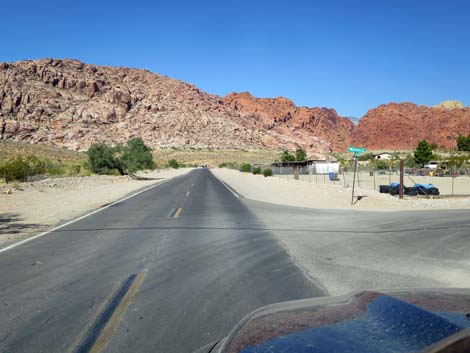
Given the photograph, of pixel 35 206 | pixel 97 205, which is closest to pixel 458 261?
pixel 97 205

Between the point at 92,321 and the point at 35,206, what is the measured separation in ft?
52.9

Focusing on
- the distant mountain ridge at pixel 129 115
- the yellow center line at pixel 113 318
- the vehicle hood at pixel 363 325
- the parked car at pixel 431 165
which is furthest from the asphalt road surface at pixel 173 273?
the distant mountain ridge at pixel 129 115

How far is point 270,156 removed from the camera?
13325 centimetres

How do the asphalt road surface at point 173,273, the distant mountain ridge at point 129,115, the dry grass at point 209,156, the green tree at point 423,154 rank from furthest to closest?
1. the dry grass at point 209,156
2. the distant mountain ridge at point 129,115
3. the green tree at point 423,154
4. the asphalt road surface at point 173,273

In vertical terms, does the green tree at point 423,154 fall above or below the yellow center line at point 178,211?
above

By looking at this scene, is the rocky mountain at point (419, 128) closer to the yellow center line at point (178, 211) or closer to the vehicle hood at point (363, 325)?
the yellow center line at point (178, 211)

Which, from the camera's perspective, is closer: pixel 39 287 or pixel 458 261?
pixel 39 287

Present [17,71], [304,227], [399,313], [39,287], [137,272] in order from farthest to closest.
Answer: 1. [17,71]
2. [304,227]
3. [137,272]
4. [39,287]
5. [399,313]

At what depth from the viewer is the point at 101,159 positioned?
174 feet

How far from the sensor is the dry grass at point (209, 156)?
123250mm

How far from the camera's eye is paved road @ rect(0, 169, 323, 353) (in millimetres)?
4602

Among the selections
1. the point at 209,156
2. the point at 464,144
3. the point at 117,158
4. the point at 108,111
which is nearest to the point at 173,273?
the point at 117,158

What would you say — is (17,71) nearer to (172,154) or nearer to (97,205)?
(172,154)

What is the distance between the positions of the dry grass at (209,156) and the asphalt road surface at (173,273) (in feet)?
354
